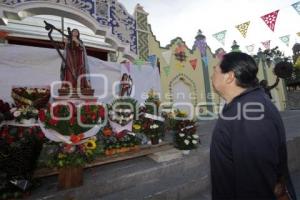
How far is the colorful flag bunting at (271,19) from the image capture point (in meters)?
8.81

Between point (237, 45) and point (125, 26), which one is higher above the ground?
point (237, 45)

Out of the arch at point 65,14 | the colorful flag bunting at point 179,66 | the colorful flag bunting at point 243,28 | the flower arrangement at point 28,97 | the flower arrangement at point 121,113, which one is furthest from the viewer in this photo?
the colorful flag bunting at point 179,66

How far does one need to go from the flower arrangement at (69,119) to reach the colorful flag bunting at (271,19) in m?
8.13

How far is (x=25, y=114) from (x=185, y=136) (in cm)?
318

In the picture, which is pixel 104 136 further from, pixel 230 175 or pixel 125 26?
pixel 125 26

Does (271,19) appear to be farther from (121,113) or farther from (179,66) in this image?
(121,113)

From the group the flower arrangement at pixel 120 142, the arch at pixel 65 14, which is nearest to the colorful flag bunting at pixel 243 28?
the arch at pixel 65 14

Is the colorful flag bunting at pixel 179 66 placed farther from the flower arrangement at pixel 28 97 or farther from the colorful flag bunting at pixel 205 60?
the flower arrangement at pixel 28 97

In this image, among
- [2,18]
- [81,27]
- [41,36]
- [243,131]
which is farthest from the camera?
[81,27]

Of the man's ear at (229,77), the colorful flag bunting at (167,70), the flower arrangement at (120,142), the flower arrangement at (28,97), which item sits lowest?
the flower arrangement at (120,142)

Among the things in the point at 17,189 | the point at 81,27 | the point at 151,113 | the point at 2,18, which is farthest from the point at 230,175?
the point at 81,27

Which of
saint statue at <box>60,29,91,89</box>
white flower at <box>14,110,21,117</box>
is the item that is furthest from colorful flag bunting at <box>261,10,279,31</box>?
white flower at <box>14,110,21,117</box>

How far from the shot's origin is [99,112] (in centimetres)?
380

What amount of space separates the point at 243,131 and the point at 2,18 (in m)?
6.48
